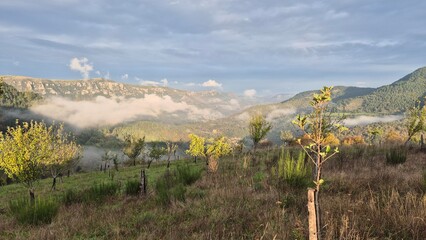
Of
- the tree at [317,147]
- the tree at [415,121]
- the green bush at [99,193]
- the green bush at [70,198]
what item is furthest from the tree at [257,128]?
the tree at [317,147]

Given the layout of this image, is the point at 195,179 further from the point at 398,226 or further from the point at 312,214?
the point at 312,214

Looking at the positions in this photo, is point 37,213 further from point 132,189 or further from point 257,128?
point 257,128

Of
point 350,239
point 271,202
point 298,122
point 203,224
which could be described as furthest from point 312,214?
point 271,202

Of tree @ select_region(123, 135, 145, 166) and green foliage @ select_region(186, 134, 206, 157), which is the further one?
tree @ select_region(123, 135, 145, 166)

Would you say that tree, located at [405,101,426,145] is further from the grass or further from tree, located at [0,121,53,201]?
tree, located at [0,121,53,201]

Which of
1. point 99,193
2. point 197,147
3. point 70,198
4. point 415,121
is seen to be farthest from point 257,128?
point 70,198

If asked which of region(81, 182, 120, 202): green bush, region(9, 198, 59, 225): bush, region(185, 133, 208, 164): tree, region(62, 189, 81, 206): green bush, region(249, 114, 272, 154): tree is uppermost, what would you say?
region(249, 114, 272, 154): tree

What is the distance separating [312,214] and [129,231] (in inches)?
190

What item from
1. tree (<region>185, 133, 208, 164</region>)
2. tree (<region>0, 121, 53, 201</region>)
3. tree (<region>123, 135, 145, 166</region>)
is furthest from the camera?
tree (<region>123, 135, 145, 166</region>)

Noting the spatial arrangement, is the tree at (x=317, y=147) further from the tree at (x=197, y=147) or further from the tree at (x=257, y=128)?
the tree at (x=197, y=147)

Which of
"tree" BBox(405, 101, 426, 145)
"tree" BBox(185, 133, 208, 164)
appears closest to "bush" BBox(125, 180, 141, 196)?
"tree" BBox(405, 101, 426, 145)

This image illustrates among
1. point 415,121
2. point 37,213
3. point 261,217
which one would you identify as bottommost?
point 37,213

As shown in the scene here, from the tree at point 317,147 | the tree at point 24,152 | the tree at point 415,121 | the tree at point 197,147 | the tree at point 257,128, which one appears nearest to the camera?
the tree at point 317,147

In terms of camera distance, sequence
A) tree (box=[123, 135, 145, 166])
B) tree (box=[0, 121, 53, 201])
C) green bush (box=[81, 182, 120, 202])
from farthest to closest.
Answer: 1. tree (box=[123, 135, 145, 166])
2. tree (box=[0, 121, 53, 201])
3. green bush (box=[81, 182, 120, 202])
